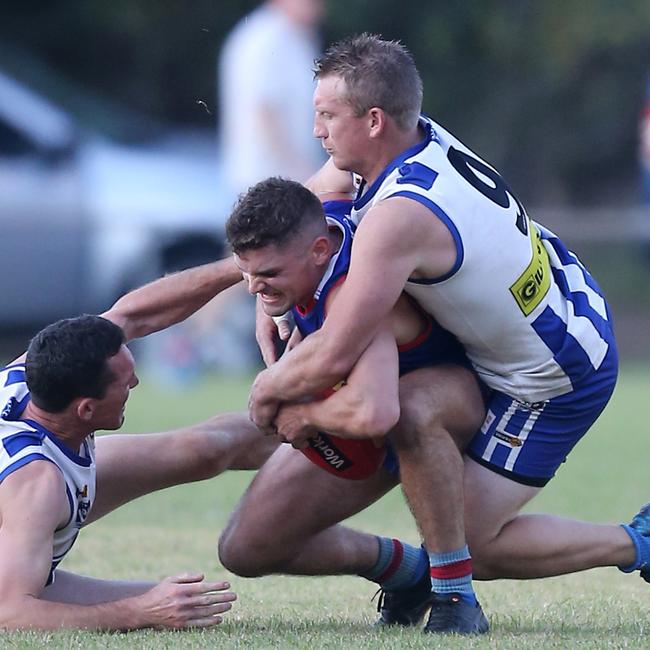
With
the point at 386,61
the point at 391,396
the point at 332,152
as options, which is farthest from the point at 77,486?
the point at 386,61

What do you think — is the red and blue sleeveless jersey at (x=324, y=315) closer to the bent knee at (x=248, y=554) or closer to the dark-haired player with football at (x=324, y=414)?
the dark-haired player with football at (x=324, y=414)

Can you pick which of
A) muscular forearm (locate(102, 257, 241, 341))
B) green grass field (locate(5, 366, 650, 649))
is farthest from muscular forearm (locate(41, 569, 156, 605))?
muscular forearm (locate(102, 257, 241, 341))

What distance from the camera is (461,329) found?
15.8 feet

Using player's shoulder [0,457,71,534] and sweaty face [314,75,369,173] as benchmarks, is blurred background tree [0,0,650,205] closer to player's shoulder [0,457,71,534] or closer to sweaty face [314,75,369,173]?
sweaty face [314,75,369,173]

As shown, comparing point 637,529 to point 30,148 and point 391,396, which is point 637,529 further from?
point 30,148

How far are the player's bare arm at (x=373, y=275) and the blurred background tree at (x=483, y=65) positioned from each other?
1520 centimetres

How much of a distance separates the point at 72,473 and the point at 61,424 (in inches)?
5.7

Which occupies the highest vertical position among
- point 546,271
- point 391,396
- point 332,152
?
point 332,152

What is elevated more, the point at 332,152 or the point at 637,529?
the point at 332,152

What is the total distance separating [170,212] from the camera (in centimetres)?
1395

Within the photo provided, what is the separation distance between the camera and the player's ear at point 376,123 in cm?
477

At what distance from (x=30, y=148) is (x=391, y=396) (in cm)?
992

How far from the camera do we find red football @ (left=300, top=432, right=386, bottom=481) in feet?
16.0

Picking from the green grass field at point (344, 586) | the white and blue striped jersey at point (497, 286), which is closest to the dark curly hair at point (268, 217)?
the white and blue striped jersey at point (497, 286)
